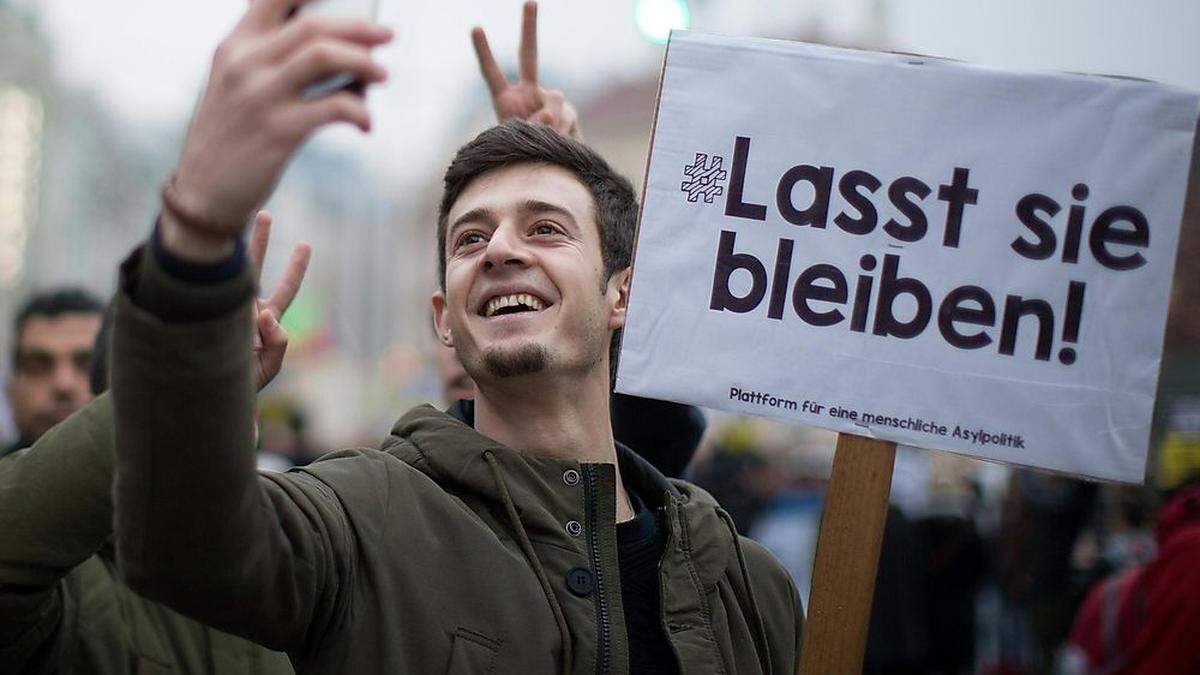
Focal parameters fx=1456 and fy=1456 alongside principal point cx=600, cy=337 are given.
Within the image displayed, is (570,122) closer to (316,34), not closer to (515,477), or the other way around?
(515,477)

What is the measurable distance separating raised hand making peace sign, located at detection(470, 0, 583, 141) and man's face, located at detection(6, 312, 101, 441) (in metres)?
1.59

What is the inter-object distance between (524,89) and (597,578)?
1.42 meters

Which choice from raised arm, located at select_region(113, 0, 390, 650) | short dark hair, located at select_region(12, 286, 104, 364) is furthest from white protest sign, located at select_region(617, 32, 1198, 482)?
short dark hair, located at select_region(12, 286, 104, 364)

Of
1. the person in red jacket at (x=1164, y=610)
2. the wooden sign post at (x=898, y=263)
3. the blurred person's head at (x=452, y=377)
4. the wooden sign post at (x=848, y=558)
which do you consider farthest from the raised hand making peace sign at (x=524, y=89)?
the person in red jacket at (x=1164, y=610)

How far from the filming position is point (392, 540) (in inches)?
90.6

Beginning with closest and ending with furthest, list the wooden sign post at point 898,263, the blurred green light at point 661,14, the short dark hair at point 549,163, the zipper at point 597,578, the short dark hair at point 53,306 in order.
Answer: the zipper at point 597,578 → the wooden sign post at point 898,263 → the short dark hair at point 549,163 → the short dark hair at point 53,306 → the blurred green light at point 661,14

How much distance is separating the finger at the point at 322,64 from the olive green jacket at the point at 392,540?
0.83ft

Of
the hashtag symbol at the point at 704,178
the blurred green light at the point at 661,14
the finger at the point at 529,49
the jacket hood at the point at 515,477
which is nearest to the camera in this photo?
the jacket hood at the point at 515,477

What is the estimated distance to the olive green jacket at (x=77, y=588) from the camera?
2369 mm

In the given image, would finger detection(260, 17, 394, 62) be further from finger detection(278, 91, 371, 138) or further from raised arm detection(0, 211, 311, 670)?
raised arm detection(0, 211, 311, 670)

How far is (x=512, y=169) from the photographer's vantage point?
9.53 ft

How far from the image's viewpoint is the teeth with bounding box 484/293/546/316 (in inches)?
108

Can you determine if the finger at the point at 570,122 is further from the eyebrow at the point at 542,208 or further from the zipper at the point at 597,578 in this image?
the zipper at the point at 597,578

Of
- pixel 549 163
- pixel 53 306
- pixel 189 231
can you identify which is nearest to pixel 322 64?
pixel 189 231
